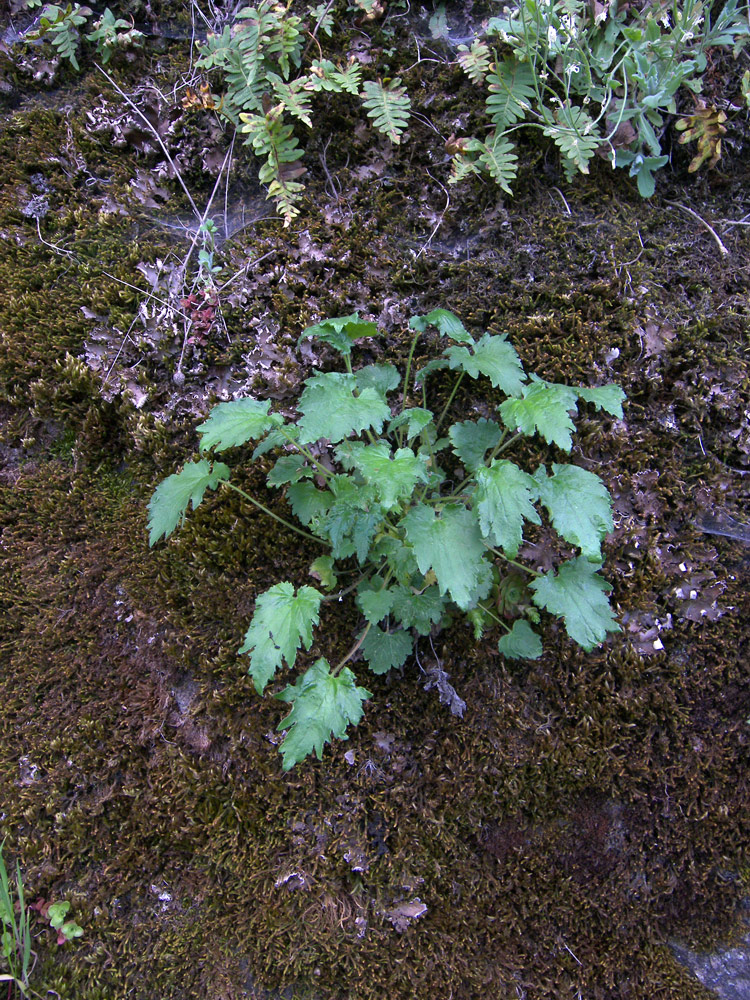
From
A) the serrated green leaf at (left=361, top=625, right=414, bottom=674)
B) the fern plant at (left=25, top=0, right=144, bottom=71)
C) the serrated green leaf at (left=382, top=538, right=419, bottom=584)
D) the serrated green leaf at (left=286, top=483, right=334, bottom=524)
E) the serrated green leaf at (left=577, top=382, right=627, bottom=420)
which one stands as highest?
the fern plant at (left=25, top=0, right=144, bottom=71)

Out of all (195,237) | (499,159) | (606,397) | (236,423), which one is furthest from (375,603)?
(499,159)

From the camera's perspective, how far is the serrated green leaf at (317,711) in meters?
1.98

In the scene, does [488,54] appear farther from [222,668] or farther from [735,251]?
[222,668]

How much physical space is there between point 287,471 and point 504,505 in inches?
38.9

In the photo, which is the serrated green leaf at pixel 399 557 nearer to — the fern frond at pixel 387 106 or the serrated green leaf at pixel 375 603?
the serrated green leaf at pixel 375 603

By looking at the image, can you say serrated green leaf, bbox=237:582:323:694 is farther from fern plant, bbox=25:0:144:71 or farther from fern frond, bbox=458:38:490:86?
fern plant, bbox=25:0:144:71

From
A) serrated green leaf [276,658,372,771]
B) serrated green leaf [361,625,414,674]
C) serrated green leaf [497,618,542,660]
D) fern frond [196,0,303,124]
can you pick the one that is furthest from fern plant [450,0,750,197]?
serrated green leaf [276,658,372,771]

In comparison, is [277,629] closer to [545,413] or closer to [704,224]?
[545,413]

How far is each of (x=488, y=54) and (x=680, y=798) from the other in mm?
3704

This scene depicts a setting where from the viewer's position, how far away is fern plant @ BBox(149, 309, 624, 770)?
1984 mm

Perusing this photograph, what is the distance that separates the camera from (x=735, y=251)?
2949 mm

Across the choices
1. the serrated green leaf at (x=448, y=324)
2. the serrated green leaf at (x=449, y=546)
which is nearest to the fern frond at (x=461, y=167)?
the serrated green leaf at (x=448, y=324)

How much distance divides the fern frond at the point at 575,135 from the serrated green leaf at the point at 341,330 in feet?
4.61

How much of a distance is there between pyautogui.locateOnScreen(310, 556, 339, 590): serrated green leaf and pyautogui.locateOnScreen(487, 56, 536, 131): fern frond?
7.62ft
